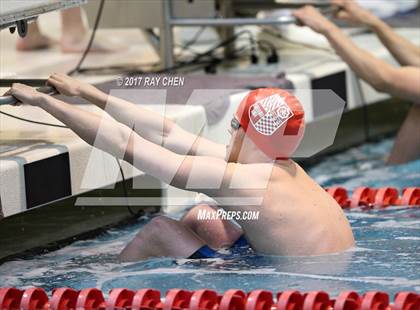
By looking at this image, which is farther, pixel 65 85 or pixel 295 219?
pixel 65 85

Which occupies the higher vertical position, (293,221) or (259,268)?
(293,221)

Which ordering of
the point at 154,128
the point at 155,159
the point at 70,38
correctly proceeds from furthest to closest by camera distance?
the point at 70,38 < the point at 154,128 < the point at 155,159

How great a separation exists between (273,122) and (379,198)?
967mm

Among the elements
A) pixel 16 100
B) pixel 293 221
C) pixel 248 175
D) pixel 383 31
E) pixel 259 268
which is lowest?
pixel 259 268

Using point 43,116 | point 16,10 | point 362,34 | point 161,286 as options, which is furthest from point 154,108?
point 362,34

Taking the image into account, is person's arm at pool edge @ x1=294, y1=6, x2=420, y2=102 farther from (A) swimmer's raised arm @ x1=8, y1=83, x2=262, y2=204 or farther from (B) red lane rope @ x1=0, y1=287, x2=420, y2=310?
(B) red lane rope @ x1=0, y1=287, x2=420, y2=310

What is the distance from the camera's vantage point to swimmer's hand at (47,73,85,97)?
359cm

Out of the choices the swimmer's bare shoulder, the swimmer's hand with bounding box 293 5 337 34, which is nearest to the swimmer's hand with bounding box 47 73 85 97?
the swimmer's bare shoulder

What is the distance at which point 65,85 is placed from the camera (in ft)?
11.8

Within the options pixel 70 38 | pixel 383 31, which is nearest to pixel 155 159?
pixel 383 31

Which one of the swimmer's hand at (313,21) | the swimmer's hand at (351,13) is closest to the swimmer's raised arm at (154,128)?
the swimmer's hand at (313,21)

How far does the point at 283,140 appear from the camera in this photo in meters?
3.46

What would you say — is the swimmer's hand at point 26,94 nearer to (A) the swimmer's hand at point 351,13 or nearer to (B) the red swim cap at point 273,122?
(B) the red swim cap at point 273,122

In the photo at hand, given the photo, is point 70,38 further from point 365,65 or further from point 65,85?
point 65,85
